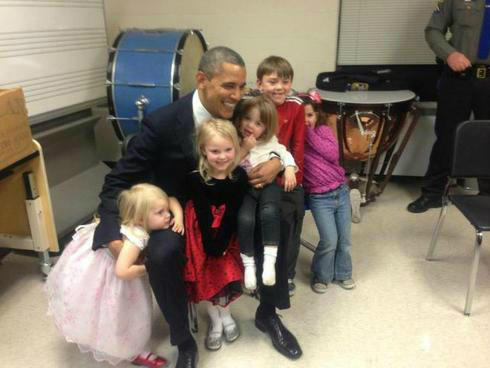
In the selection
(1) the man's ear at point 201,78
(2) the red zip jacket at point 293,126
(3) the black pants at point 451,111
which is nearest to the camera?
(1) the man's ear at point 201,78

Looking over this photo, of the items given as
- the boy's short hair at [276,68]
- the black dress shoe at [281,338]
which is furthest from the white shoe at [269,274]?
the boy's short hair at [276,68]

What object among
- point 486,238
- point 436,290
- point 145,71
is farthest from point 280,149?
point 486,238

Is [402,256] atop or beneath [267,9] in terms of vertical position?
beneath

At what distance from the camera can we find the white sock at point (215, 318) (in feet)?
5.91

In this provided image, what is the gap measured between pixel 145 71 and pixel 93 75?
59 cm

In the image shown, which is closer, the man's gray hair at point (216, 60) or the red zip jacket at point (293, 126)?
the man's gray hair at point (216, 60)

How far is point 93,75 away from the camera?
9.84ft

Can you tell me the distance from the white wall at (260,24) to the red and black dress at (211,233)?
5.83ft

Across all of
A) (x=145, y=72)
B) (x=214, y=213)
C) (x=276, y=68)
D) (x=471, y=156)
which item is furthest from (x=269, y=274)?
(x=145, y=72)

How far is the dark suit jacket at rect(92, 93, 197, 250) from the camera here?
1.61 m

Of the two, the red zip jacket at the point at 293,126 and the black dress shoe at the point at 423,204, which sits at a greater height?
the red zip jacket at the point at 293,126

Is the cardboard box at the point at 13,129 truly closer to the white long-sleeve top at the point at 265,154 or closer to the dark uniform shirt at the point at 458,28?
the white long-sleeve top at the point at 265,154

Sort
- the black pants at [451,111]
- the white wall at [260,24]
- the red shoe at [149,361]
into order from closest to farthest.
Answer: the red shoe at [149,361], the black pants at [451,111], the white wall at [260,24]

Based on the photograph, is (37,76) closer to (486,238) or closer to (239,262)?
(239,262)
